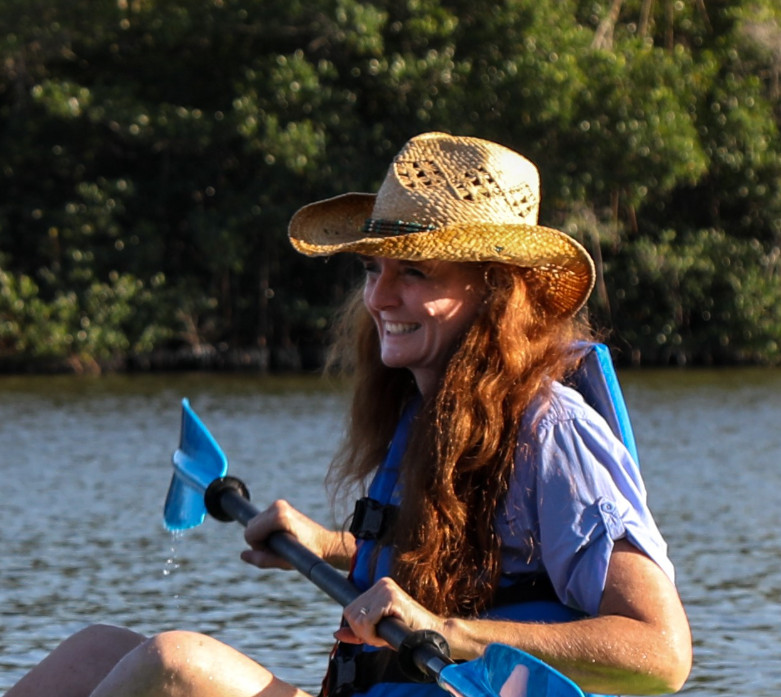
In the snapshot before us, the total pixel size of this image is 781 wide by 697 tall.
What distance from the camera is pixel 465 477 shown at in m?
2.75

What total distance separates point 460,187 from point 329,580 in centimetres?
70

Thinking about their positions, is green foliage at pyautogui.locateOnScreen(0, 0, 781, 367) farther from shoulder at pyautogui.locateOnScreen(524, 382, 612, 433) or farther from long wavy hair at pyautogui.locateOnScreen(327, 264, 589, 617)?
shoulder at pyautogui.locateOnScreen(524, 382, 612, 433)

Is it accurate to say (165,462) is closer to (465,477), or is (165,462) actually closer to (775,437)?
(775,437)

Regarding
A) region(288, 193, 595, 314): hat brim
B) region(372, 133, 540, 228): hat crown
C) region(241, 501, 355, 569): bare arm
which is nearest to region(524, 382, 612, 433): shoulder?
region(288, 193, 595, 314): hat brim

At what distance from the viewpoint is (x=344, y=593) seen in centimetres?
289

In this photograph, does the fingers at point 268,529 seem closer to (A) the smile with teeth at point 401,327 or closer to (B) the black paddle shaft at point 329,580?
(B) the black paddle shaft at point 329,580

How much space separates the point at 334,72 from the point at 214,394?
18.8 feet

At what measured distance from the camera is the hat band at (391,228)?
2.88 m

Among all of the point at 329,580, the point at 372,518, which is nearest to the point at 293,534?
the point at 329,580

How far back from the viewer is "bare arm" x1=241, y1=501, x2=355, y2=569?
129 inches

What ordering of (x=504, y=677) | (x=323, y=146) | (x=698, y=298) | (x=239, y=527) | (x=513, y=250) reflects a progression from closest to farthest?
(x=504, y=677), (x=513, y=250), (x=239, y=527), (x=323, y=146), (x=698, y=298)

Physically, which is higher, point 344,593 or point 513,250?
point 513,250

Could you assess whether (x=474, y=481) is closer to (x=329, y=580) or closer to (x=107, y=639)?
(x=329, y=580)

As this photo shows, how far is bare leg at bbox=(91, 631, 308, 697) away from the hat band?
0.75 m
